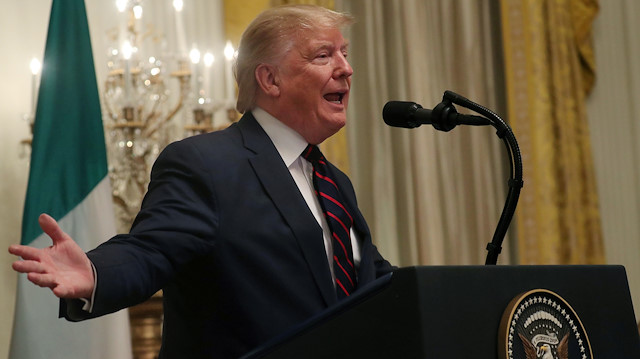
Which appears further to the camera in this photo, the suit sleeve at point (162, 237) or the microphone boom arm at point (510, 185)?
the microphone boom arm at point (510, 185)

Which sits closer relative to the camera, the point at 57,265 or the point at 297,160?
the point at 57,265

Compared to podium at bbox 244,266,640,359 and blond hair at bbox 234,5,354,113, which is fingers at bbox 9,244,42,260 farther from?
blond hair at bbox 234,5,354,113

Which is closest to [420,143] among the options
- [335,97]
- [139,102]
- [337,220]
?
[139,102]

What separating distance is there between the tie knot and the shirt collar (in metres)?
0.01

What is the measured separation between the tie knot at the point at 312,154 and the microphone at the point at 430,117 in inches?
12.7

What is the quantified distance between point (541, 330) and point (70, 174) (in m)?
2.84

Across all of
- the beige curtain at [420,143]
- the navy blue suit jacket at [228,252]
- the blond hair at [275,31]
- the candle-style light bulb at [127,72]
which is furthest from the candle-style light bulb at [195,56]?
the navy blue suit jacket at [228,252]

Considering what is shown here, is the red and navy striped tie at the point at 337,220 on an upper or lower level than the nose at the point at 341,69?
lower

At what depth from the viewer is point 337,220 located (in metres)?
2.19

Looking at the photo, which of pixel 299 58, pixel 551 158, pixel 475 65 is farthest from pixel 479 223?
pixel 299 58

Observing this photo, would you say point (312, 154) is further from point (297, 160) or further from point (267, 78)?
point (267, 78)

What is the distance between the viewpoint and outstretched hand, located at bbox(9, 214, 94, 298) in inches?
55.6

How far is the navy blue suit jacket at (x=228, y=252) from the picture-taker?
190cm

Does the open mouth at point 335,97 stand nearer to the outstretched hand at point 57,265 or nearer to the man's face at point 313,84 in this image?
the man's face at point 313,84
